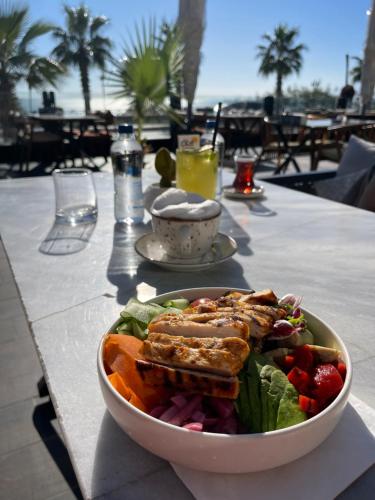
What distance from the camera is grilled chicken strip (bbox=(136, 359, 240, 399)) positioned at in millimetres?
364

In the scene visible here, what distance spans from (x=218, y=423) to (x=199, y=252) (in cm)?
52

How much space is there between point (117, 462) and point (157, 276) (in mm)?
469

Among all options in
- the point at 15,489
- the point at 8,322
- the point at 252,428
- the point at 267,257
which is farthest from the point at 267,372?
the point at 8,322

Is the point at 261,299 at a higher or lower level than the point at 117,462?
higher

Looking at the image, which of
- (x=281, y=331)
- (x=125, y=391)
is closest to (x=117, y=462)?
(x=125, y=391)

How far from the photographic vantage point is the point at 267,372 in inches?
16.0

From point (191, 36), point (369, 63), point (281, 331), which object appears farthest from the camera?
point (369, 63)

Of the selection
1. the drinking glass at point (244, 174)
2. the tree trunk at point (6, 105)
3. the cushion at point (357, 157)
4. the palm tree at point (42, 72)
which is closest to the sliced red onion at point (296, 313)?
the drinking glass at point (244, 174)

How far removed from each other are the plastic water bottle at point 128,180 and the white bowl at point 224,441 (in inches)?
34.4

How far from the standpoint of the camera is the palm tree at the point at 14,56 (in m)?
5.75

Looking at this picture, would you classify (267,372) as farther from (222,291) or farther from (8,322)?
(8,322)

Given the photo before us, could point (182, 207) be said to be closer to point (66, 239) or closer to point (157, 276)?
point (157, 276)

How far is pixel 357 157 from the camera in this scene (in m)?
2.05

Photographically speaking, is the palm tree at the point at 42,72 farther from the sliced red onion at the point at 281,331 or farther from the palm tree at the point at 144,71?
the sliced red onion at the point at 281,331
